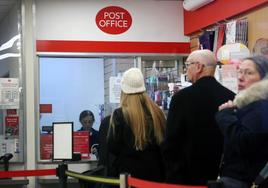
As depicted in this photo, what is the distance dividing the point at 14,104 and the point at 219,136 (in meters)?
3.90

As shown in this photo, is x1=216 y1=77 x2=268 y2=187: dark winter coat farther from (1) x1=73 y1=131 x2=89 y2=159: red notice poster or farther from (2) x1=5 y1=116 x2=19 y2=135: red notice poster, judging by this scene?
(2) x1=5 y1=116 x2=19 y2=135: red notice poster

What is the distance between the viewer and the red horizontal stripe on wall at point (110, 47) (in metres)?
6.78

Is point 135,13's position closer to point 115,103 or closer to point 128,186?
point 115,103

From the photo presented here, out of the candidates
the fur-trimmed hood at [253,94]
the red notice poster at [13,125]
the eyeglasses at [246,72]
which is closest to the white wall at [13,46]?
the red notice poster at [13,125]

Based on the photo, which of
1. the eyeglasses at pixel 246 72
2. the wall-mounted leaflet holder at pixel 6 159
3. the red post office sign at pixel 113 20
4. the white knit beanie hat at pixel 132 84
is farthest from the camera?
the red post office sign at pixel 113 20

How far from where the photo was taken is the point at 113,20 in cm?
699

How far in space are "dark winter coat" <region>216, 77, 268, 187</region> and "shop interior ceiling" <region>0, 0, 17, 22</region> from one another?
465cm

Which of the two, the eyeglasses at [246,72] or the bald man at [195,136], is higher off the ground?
the eyeglasses at [246,72]

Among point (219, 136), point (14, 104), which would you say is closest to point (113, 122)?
point (219, 136)

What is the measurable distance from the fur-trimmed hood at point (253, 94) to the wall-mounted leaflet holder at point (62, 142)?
3296 mm

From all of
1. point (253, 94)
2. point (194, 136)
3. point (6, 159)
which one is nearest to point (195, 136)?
point (194, 136)

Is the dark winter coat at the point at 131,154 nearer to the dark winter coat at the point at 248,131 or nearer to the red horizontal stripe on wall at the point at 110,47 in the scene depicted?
the dark winter coat at the point at 248,131

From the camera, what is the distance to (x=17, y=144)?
671 cm

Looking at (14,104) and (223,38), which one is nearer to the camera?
(223,38)
